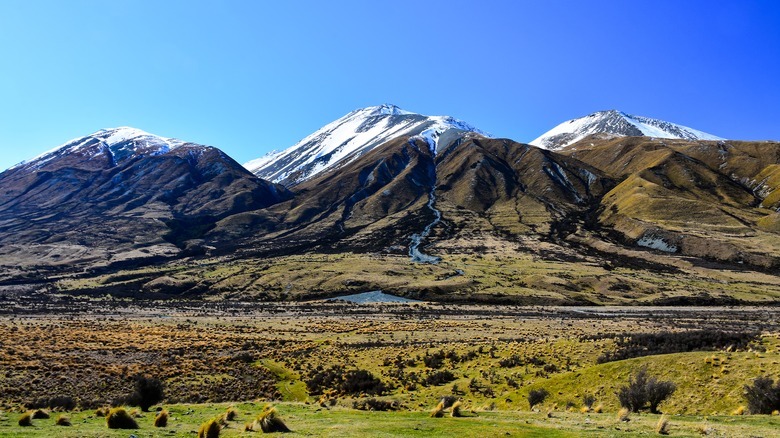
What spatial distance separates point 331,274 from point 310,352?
271ft

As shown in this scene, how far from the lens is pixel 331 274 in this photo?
413 ft

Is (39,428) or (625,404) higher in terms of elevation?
(39,428)

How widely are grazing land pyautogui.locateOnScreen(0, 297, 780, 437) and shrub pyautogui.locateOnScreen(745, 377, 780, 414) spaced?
0.58m

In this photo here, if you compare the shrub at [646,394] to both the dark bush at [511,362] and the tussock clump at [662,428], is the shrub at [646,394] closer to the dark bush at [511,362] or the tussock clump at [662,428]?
the tussock clump at [662,428]

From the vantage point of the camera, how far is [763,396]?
18172mm

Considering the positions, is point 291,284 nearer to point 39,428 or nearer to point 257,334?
point 257,334

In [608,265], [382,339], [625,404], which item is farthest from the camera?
[608,265]

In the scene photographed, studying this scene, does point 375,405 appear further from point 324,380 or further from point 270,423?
point 324,380

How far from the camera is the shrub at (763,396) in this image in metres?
17.9

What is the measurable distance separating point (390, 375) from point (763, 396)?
854 inches

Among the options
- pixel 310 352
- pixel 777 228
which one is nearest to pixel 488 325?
pixel 310 352

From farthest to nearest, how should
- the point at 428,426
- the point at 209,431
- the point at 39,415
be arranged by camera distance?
the point at 39,415 < the point at 428,426 < the point at 209,431

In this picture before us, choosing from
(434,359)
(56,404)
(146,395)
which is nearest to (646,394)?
(434,359)

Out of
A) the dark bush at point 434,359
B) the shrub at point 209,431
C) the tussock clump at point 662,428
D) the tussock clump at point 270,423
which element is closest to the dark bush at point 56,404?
the shrub at point 209,431
